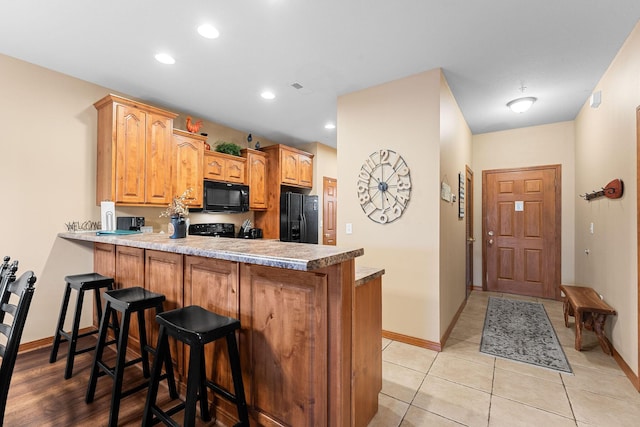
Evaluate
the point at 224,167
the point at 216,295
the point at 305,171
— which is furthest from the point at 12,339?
the point at 305,171

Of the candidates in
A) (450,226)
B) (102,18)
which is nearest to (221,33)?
(102,18)

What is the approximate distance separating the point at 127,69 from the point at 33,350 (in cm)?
282

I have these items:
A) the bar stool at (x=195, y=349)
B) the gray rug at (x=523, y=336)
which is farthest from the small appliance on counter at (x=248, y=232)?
the gray rug at (x=523, y=336)

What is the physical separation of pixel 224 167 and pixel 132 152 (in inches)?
53.3

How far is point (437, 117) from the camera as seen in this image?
282 centimetres

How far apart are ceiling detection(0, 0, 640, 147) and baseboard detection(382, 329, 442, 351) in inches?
105

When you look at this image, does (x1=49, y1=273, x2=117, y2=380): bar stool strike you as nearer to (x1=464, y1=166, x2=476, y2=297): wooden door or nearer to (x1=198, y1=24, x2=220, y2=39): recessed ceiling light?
(x1=198, y1=24, x2=220, y2=39): recessed ceiling light

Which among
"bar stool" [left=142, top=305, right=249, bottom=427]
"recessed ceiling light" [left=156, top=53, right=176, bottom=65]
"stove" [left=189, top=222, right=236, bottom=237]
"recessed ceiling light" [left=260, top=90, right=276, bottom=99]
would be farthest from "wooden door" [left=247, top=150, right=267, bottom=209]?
"bar stool" [left=142, top=305, right=249, bottom=427]

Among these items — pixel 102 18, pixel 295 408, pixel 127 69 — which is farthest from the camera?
pixel 127 69

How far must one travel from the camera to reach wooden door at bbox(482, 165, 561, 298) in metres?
4.55

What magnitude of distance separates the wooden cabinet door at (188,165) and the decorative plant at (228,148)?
0.44m

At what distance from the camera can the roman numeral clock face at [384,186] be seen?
301 centimetres

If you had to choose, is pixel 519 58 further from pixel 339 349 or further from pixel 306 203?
pixel 306 203

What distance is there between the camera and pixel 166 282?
2.15 m
